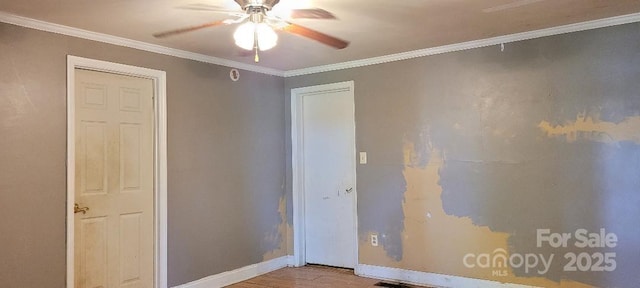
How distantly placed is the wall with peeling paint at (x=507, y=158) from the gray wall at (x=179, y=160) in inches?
41.8

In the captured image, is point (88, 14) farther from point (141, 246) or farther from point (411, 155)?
point (411, 155)

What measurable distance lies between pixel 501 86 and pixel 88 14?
10.6 feet

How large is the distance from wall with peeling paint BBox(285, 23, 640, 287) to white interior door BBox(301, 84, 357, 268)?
188 mm

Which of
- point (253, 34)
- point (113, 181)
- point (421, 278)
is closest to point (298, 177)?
point (421, 278)

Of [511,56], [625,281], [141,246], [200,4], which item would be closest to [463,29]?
[511,56]

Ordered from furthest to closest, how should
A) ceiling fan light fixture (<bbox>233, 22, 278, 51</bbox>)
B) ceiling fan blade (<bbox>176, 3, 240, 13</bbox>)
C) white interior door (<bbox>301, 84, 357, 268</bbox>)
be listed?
white interior door (<bbox>301, 84, 357, 268</bbox>)
ceiling fan blade (<bbox>176, 3, 240, 13</bbox>)
ceiling fan light fixture (<bbox>233, 22, 278, 51</bbox>)

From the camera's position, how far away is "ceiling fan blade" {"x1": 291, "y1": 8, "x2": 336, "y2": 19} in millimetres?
3088

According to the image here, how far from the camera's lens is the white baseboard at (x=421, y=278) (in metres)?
4.15

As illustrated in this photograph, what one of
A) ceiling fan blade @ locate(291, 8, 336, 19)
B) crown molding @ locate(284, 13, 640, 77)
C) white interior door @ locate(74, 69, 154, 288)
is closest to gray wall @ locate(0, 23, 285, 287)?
white interior door @ locate(74, 69, 154, 288)

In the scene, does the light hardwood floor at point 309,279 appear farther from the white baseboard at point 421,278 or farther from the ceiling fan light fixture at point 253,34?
the ceiling fan light fixture at point 253,34

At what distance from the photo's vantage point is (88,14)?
10.3 ft

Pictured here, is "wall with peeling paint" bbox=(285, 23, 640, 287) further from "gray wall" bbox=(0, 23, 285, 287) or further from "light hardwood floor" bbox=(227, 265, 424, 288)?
"gray wall" bbox=(0, 23, 285, 287)

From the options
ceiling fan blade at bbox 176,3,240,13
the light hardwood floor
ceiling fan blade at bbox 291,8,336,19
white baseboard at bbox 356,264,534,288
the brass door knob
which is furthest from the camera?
the light hardwood floor

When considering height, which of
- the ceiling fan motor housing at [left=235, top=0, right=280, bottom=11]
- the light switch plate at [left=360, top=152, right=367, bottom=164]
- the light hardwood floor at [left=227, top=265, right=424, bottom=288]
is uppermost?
the ceiling fan motor housing at [left=235, top=0, right=280, bottom=11]
